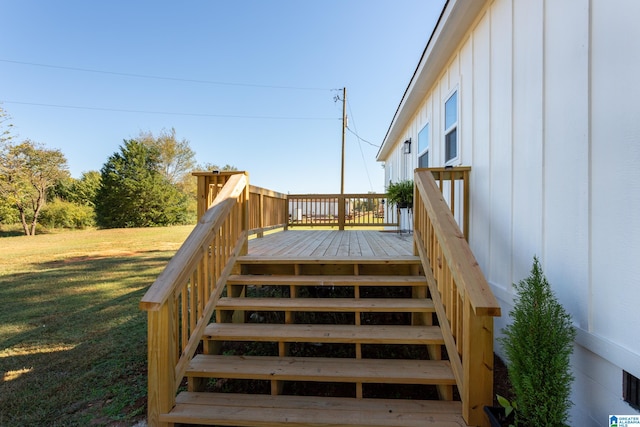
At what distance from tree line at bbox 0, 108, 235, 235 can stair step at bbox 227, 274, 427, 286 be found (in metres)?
17.4

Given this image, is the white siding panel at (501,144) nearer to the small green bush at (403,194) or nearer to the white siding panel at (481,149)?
the white siding panel at (481,149)

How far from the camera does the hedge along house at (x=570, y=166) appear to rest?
1322mm

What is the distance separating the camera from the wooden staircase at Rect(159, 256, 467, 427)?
170 centimetres

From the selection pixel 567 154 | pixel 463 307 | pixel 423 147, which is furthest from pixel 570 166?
pixel 423 147

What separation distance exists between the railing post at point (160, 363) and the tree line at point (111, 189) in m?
17.8

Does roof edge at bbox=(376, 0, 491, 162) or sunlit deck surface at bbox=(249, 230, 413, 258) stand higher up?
roof edge at bbox=(376, 0, 491, 162)

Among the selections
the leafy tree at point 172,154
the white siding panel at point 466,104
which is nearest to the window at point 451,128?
the white siding panel at point 466,104

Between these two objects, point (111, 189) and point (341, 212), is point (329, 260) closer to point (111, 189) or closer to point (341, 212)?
point (341, 212)

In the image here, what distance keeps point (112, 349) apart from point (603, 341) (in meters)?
3.89

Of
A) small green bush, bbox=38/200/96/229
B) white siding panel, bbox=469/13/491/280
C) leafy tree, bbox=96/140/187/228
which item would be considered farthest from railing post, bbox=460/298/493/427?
small green bush, bbox=38/200/96/229

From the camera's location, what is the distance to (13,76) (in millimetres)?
13375

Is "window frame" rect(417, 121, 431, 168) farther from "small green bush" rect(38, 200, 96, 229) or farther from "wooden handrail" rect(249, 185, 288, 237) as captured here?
"small green bush" rect(38, 200, 96, 229)

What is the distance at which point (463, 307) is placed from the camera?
1659 mm

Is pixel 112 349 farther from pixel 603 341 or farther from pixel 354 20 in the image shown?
pixel 354 20
